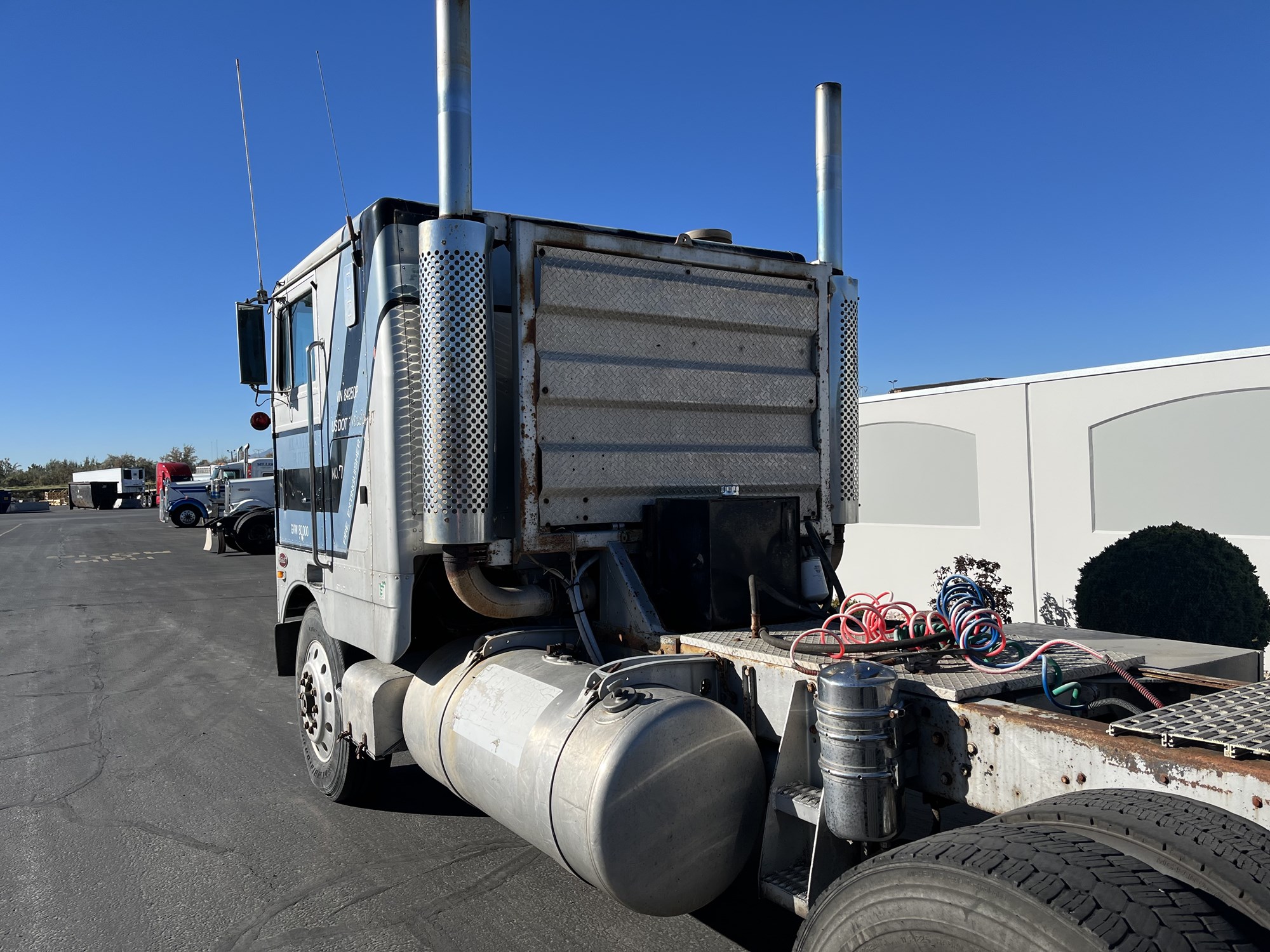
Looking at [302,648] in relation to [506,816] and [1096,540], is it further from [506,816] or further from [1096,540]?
[1096,540]

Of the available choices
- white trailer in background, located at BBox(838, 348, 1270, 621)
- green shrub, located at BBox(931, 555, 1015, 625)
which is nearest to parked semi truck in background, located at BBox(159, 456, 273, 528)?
white trailer in background, located at BBox(838, 348, 1270, 621)

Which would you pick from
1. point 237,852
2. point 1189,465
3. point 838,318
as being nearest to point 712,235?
point 838,318

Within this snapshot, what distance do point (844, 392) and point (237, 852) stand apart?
12.9 ft

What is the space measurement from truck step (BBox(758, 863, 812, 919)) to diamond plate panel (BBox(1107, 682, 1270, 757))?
1.02 metres

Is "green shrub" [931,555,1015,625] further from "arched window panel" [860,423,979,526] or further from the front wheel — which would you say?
the front wheel

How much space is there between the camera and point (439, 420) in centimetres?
386

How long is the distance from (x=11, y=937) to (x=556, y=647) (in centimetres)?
249

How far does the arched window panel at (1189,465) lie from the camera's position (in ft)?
28.2

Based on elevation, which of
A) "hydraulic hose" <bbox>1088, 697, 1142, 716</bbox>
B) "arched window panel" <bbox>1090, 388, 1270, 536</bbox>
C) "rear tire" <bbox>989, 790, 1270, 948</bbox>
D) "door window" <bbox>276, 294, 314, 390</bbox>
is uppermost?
"door window" <bbox>276, 294, 314, 390</bbox>

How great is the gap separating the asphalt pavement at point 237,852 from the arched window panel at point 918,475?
791 centimetres

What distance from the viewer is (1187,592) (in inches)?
284

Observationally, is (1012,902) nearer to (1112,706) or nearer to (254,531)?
(1112,706)

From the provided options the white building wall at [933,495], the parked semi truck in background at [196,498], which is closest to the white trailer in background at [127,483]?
the parked semi truck in background at [196,498]

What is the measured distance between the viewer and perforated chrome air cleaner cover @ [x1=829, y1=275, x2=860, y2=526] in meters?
4.99
